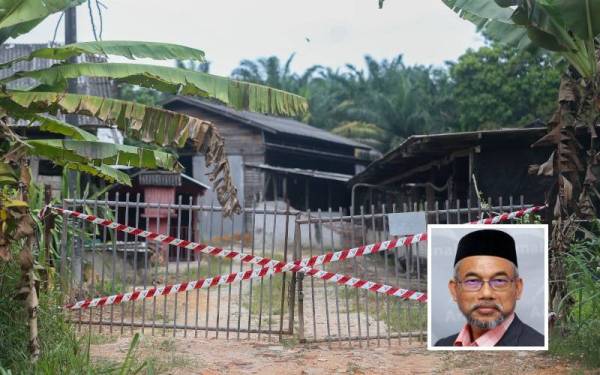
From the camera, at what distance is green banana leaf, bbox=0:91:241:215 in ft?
19.6

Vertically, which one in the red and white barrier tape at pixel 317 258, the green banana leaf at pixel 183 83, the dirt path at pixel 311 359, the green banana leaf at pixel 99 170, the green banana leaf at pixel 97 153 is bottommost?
the dirt path at pixel 311 359

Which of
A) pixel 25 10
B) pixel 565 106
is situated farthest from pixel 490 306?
pixel 25 10

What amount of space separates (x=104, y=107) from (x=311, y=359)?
3.23m

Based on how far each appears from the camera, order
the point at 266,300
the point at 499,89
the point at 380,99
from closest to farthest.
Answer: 1. the point at 266,300
2. the point at 499,89
3. the point at 380,99

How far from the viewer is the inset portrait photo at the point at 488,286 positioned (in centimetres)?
443

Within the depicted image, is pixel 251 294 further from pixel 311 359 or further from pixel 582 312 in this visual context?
pixel 582 312

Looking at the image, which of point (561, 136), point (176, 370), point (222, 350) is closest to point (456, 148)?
point (561, 136)

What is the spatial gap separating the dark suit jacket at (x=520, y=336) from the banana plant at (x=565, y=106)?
1.72 meters

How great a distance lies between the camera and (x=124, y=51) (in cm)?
638

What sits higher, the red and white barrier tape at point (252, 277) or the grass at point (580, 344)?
the red and white barrier tape at point (252, 277)

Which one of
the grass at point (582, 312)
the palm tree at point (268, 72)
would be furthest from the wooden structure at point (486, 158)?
the palm tree at point (268, 72)

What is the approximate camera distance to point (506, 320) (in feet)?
14.7

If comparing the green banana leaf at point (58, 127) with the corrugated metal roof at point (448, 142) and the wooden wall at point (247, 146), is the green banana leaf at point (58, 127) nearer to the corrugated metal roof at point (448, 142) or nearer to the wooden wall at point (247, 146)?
the corrugated metal roof at point (448, 142)

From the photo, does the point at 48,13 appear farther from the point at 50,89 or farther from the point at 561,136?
the point at 561,136
